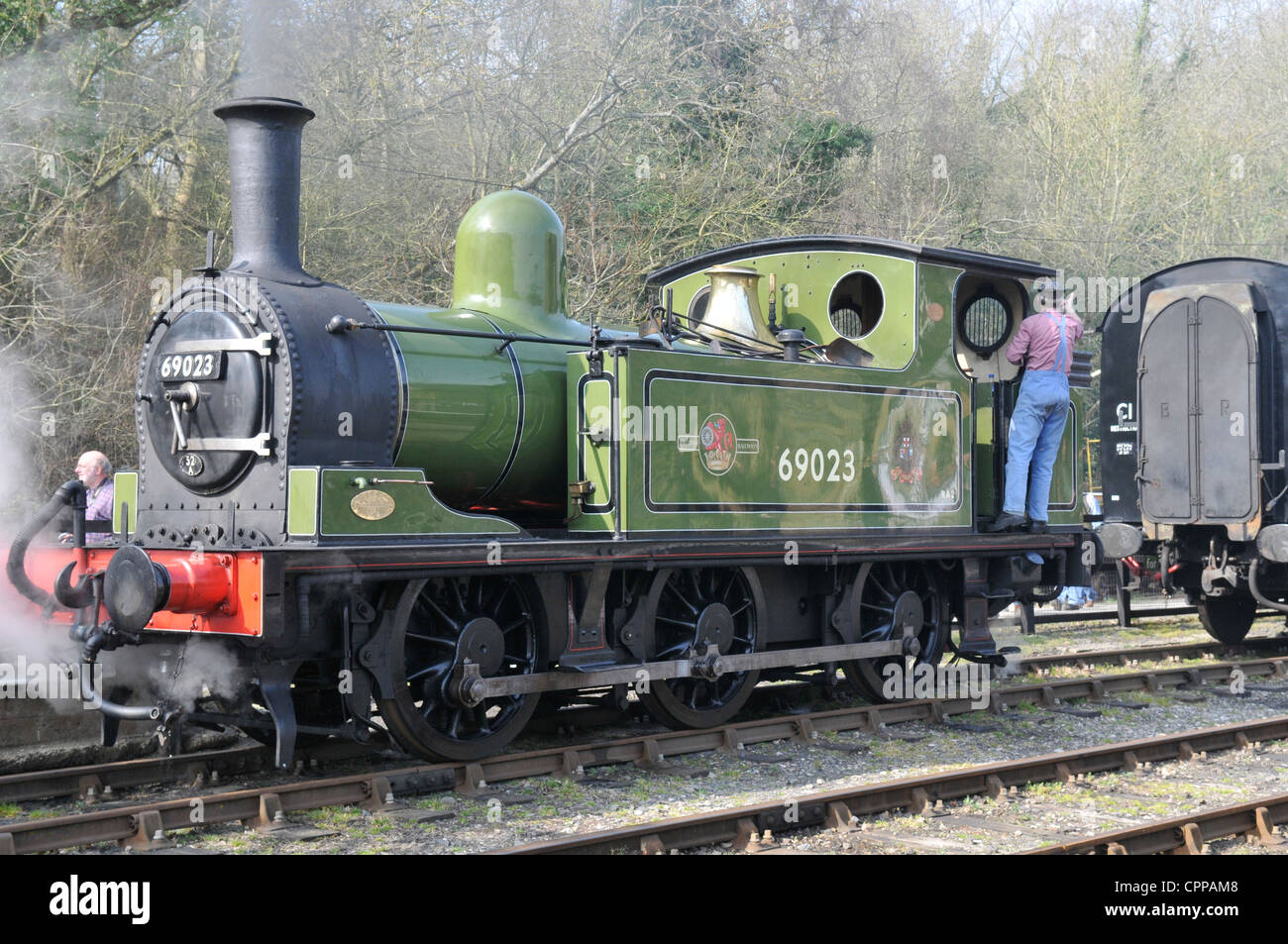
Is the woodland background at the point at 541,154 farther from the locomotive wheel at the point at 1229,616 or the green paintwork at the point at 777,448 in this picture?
the locomotive wheel at the point at 1229,616

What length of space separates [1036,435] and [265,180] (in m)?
5.50

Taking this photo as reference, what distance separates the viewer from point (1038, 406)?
9.05m

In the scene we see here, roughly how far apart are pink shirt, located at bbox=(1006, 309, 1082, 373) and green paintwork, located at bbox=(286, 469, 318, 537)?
5.32m

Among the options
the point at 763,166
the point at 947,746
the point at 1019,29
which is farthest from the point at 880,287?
the point at 1019,29

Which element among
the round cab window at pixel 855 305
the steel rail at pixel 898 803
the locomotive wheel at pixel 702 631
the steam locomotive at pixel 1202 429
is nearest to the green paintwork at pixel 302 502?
the steel rail at pixel 898 803

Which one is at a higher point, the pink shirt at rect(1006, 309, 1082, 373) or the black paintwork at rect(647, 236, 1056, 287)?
the black paintwork at rect(647, 236, 1056, 287)

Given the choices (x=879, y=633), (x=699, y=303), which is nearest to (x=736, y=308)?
(x=699, y=303)

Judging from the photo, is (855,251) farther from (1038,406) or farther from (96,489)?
(96,489)

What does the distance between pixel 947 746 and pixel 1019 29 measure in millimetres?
25201

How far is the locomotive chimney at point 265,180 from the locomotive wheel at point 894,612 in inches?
171

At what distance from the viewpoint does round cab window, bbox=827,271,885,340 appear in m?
9.09

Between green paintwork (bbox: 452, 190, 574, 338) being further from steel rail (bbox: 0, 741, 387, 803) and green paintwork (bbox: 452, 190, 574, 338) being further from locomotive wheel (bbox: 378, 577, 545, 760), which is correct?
steel rail (bbox: 0, 741, 387, 803)

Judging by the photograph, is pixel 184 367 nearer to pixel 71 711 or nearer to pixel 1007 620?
pixel 71 711

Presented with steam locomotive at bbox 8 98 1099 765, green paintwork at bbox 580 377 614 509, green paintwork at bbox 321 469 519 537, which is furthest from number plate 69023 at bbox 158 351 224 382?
green paintwork at bbox 580 377 614 509
